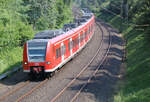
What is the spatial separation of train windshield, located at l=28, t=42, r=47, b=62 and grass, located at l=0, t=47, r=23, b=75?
11.6 ft

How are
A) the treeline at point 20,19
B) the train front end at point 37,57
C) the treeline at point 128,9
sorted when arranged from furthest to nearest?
the treeline at point 128,9
the treeline at point 20,19
the train front end at point 37,57

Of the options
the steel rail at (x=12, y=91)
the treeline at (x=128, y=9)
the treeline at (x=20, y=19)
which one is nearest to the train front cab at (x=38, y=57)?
the steel rail at (x=12, y=91)

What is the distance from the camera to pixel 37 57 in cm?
1639

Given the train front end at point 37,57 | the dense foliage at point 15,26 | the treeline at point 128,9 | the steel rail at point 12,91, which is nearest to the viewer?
the steel rail at point 12,91

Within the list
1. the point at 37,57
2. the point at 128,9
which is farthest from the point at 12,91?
the point at 128,9

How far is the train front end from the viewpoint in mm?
16281

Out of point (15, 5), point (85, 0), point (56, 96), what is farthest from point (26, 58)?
point (85, 0)

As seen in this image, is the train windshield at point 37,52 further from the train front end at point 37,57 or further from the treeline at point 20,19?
the treeline at point 20,19

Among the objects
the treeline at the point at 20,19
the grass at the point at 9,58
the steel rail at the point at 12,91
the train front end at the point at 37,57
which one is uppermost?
the treeline at the point at 20,19

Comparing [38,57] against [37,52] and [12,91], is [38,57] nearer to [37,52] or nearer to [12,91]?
[37,52]

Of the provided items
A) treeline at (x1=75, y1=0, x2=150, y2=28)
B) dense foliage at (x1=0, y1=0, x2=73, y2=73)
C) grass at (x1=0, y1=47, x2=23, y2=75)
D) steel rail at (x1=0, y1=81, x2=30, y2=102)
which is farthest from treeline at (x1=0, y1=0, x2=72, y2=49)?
treeline at (x1=75, y1=0, x2=150, y2=28)

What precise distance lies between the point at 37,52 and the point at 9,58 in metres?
5.17

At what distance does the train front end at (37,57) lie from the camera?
641 inches

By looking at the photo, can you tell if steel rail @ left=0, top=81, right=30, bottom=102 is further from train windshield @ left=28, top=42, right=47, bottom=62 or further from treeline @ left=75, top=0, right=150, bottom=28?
treeline @ left=75, top=0, right=150, bottom=28
